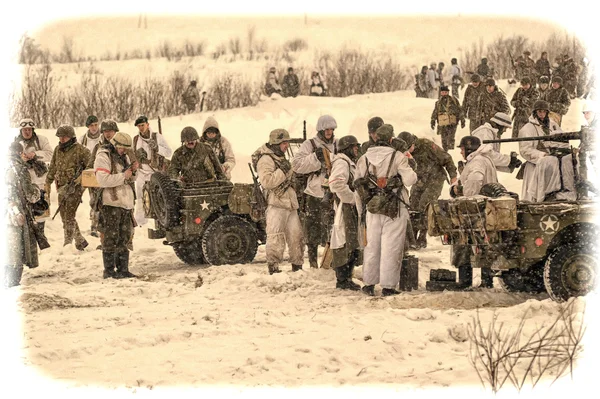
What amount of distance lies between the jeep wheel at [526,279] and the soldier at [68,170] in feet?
20.2

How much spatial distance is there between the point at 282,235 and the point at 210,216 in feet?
4.09

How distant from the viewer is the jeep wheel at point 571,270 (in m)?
10.9

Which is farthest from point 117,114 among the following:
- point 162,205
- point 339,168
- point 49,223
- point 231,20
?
point 231,20

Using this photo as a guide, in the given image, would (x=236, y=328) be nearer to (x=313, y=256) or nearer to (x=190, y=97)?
(x=313, y=256)

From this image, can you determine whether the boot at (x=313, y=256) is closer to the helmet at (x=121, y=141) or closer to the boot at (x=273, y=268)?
the boot at (x=273, y=268)

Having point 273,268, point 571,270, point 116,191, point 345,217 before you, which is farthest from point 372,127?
point 116,191

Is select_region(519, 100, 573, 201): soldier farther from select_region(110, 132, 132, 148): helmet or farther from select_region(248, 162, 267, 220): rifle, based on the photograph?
select_region(110, 132, 132, 148): helmet

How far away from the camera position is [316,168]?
13328 mm

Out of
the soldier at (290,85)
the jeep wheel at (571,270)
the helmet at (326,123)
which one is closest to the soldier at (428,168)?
the helmet at (326,123)

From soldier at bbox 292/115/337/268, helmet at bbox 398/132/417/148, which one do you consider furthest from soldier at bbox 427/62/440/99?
soldier at bbox 292/115/337/268

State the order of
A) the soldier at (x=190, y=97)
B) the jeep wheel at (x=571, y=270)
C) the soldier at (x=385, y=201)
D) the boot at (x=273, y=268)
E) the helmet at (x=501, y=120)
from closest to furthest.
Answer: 1. the jeep wheel at (x=571, y=270)
2. the soldier at (x=385, y=201)
3. the boot at (x=273, y=268)
4. the helmet at (x=501, y=120)
5. the soldier at (x=190, y=97)

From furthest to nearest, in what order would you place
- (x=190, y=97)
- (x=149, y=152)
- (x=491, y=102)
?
(x=190, y=97)
(x=491, y=102)
(x=149, y=152)

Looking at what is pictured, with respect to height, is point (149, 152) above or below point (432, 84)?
below

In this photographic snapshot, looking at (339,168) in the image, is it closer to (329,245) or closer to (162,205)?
(329,245)
